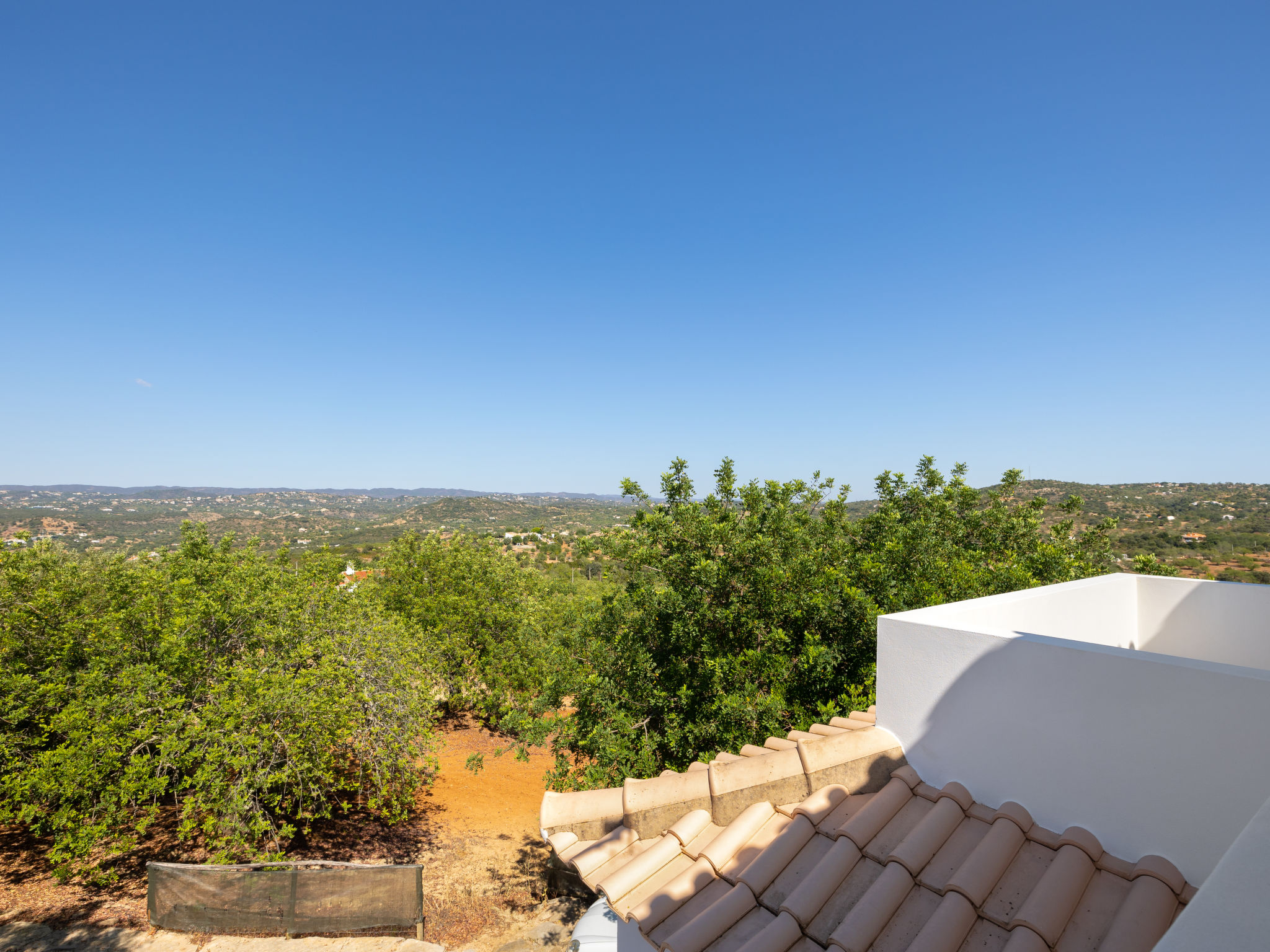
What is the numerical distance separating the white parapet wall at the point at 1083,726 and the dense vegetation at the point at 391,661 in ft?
10.8

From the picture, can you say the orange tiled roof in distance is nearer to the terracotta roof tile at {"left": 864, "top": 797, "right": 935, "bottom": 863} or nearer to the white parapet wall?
the terracotta roof tile at {"left": 864, "top": 797, "right": 935, "bottom": 863}

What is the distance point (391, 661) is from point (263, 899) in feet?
13.5

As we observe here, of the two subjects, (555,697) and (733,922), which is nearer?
(733,922)

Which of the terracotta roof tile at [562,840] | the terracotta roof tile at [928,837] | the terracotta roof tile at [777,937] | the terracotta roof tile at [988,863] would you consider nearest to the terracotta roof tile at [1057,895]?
the terracotta roof tile at [988,863]

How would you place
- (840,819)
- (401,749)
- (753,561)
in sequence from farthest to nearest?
(401,749) < (753,561) < (840,819)

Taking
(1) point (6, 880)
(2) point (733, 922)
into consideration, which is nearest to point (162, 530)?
(1) point (6, 880)

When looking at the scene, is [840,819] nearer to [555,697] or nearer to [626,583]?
[626,583]

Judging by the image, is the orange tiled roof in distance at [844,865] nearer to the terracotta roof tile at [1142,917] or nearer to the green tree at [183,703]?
the terracotta roof tile at [1142,917]

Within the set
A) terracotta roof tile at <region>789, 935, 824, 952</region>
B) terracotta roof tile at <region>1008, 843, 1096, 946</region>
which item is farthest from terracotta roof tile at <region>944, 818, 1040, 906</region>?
terracotta roof tile at <region>789, 935, 824, 952</region>

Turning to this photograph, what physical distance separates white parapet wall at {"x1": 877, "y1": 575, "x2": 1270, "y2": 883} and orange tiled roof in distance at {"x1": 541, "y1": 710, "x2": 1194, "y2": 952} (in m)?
0.15

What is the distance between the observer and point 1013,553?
1199 cm

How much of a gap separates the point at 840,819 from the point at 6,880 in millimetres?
13536

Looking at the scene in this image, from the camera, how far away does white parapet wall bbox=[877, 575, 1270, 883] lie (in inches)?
112

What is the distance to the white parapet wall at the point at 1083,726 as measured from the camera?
2852 mm
